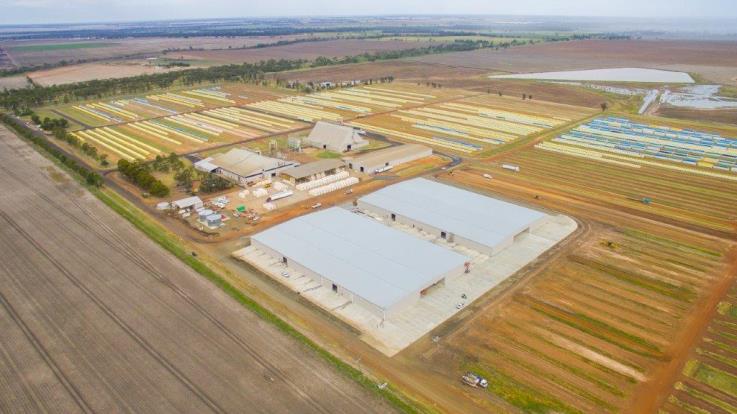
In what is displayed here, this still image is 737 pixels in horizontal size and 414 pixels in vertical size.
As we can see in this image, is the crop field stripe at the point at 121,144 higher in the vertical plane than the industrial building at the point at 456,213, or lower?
lower

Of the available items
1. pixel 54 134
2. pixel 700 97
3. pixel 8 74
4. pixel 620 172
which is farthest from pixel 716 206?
pixel 8 74

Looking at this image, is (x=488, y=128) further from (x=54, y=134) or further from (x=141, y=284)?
(x=54, y=134)

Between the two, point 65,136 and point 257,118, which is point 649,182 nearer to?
point 257,118

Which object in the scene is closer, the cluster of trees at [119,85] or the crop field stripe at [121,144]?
the crop field stripe at [121,144]

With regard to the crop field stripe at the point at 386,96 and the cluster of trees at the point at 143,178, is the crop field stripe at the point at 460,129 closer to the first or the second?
the crop field stripe at the point at 386,96

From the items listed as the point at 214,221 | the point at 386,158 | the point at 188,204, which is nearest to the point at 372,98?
the point at 386,158

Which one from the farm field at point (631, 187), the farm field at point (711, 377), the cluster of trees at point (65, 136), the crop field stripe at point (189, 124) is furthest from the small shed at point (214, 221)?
the farm field at point (711, 377)

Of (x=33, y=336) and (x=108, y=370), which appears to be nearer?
(x=108, y=370)
